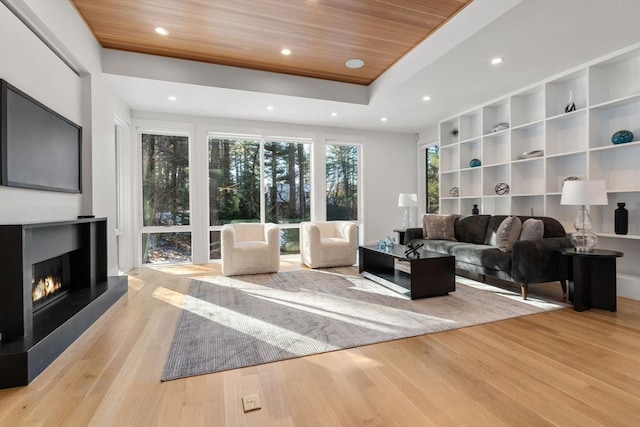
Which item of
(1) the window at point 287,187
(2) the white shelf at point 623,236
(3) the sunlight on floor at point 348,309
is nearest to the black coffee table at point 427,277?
(3) the sunlight on floor at point 348,309

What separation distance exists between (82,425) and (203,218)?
14.4 ft

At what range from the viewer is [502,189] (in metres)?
5.05

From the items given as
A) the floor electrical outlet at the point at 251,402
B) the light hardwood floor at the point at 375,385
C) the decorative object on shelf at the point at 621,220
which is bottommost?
the light hardwood floor at the point at 375,385

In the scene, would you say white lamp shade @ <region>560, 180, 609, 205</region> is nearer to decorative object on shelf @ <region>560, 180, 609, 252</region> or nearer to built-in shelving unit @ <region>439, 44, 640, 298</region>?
decorative object on shelf @ <region>560, 180, 609, 252</region>

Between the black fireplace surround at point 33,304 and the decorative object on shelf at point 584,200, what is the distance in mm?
4511

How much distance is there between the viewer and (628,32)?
9.88 ft

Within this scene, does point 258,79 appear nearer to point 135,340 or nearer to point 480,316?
point 135,340

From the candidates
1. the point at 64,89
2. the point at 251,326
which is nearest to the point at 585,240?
the point at 251,326

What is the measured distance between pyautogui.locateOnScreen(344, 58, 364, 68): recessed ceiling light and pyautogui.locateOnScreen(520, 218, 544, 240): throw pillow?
2.91 metres

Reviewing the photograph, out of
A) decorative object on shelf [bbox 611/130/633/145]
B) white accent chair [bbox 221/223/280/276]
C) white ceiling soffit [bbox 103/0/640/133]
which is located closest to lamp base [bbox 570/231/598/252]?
decorative object on shelf [bbox 611/130/633/145]

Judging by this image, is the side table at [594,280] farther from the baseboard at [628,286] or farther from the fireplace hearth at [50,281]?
the fireplace hearth at [50,281]

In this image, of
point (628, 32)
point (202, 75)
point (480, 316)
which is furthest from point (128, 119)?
point (628, 32)

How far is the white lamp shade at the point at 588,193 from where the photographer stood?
9.95ft

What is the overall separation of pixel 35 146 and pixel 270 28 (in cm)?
242
